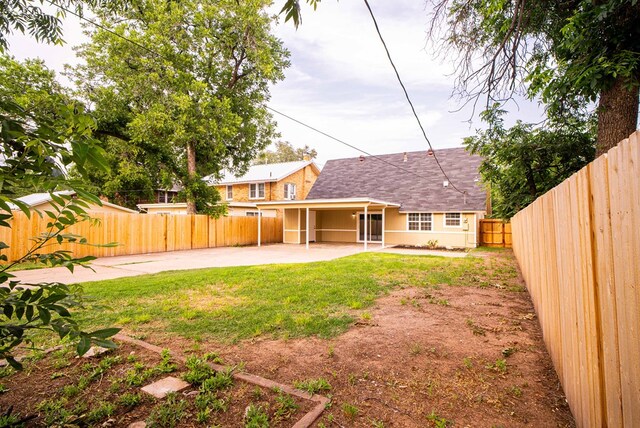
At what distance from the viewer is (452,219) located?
17562 millimetres

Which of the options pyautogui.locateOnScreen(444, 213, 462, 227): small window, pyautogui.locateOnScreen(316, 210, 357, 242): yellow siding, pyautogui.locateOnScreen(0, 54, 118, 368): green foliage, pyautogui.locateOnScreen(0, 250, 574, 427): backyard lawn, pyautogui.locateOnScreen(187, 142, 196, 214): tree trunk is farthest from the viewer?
pyautogui.locateOnScreen(316, 210, 357, 242): yellow siding

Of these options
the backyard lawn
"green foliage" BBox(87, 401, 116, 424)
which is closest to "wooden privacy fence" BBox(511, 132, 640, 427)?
the backyard lawn

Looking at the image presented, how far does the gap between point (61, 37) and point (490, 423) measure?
17.3ft

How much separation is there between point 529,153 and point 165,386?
1026 centimetres

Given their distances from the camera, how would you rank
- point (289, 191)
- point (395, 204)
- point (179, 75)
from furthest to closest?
1. point (289, 191)
2. point (395, 204)
3. point (179, 75)

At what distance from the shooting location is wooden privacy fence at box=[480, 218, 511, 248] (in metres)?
17.2

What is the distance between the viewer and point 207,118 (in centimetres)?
1672

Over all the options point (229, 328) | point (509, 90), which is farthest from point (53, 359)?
point (509, 90)

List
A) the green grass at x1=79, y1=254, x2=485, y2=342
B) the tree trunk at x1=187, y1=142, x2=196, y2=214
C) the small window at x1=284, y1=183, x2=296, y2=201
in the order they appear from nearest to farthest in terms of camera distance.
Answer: the green grass at x1=79, y1=254, x2=485, y2=342 < the tree trunk at x1=187, y1=142, x2=196, y2=214 < the small window at x1=284, y1=183, x2=296, y2=201

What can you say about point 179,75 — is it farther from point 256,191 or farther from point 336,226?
point 336,226

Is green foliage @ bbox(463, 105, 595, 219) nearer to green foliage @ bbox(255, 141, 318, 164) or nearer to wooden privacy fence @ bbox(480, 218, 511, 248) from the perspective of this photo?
wooden privacy fence @ bbox(480, 218, 511, 248)

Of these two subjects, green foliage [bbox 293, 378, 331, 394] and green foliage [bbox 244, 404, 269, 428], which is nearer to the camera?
green foliage [bbox 244, 404, 269, 428]

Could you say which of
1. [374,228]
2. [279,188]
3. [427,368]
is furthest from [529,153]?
[279,188]

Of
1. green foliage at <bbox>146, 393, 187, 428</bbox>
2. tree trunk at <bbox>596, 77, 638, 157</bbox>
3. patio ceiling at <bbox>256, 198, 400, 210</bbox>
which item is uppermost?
tree trunk at <bbox>596, 77, 638, 157</bbox>
